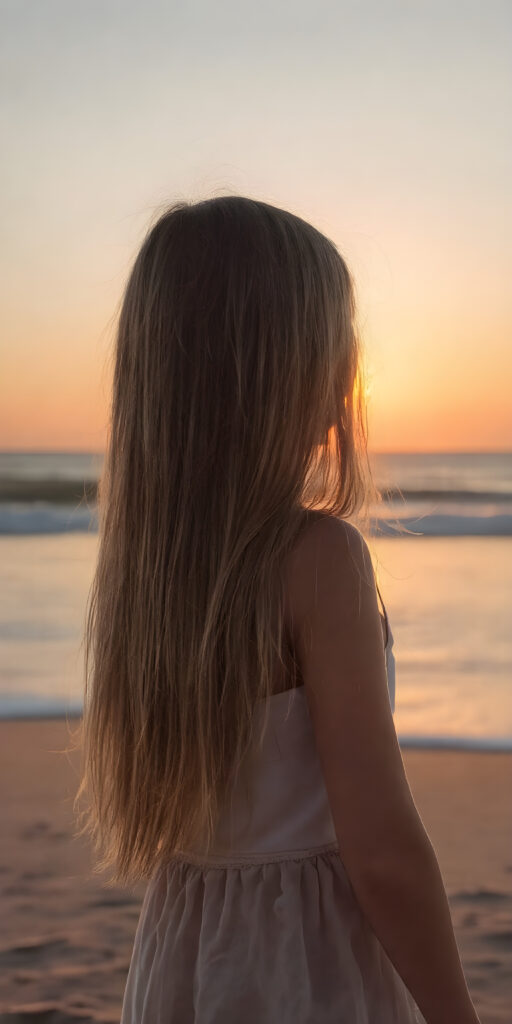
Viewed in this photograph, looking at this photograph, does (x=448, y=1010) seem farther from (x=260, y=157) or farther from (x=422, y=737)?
(x=260, y=157)

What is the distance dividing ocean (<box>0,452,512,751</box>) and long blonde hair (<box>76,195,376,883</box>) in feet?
0.45

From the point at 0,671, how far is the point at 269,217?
340cm

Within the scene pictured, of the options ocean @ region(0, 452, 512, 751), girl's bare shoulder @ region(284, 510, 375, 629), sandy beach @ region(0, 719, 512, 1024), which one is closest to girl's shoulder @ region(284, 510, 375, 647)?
girl's bare shoulder @ region(284, 510, 375, 629)

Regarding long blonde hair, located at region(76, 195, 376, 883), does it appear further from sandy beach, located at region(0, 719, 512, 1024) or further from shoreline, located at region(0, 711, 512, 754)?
shoreline, located at region(0, 711, 512, 754)

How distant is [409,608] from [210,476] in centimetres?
413

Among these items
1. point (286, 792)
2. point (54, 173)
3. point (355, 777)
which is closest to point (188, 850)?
point (286, 792)

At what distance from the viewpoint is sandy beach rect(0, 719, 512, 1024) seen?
1935mm

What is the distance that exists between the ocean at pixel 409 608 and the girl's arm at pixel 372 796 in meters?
0.19

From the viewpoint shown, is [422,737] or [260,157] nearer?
[422,737]

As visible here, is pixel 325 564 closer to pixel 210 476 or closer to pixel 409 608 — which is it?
pixel 210 476

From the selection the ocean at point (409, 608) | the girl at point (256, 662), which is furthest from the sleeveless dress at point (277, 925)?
the ocean at point (409, 608)

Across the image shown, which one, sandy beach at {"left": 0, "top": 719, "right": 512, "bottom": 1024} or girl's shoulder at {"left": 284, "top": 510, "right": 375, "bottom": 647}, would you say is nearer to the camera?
girl's shoulder at {"left": 284, "top": 510, "right": 375, "bottom": 647}

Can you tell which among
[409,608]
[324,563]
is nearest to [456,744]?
[409,608]

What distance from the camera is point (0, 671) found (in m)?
3.97
